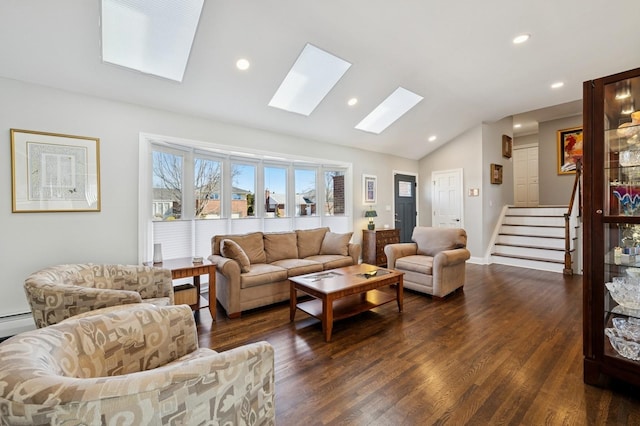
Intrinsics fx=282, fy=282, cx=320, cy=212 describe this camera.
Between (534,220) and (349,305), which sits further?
(534,220)

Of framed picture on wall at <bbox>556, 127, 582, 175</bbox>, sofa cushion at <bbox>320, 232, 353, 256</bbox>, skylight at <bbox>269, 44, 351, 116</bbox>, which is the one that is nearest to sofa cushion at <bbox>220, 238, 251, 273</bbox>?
sofa cushion at <bbox>320, 232, 353, 256</bbox>

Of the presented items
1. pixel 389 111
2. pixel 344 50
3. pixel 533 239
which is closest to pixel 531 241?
pixel 533 239

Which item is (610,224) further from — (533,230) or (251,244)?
(533,230)

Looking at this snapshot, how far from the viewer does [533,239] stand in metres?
5.97

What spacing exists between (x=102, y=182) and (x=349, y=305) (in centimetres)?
312

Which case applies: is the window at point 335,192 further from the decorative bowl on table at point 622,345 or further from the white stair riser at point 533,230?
the decorative bowl on table at point 622,345

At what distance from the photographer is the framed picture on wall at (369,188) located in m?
6.12

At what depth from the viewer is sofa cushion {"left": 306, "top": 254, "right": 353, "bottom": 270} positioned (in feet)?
13.4

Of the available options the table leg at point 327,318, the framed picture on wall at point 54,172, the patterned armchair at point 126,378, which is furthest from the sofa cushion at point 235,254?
the patterned armchair at point 126,378

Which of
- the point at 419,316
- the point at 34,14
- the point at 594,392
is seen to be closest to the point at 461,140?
the point at 419,316

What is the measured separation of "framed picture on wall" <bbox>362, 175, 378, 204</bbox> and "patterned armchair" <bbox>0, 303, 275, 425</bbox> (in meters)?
5.04

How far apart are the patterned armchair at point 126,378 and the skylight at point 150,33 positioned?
2682 mm

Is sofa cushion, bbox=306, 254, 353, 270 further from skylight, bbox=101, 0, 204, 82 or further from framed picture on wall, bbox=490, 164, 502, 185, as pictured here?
framed picture on wall, bbox=490, 164, 502, 185

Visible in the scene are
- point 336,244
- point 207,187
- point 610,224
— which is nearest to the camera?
point 610,224
